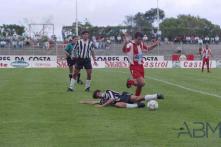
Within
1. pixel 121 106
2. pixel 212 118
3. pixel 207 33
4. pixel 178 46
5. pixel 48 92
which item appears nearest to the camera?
pixel 212 118

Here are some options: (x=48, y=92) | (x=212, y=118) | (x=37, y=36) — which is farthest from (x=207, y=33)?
(x=212, y=118)

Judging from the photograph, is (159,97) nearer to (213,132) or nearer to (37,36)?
(213,132)

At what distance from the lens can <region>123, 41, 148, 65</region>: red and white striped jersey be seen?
16.1 metres

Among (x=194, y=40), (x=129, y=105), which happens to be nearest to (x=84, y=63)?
(x=129, y=105)

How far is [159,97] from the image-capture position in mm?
15031

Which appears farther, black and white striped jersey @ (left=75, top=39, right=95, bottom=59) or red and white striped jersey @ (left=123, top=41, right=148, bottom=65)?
black and white striped jersey @ (left=75, top=39, right=95, bottom=59)

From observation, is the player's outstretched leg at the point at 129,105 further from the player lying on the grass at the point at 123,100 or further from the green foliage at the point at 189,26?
the green foliage at the point at 189,26

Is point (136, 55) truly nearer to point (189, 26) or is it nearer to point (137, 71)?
point (137, 71)

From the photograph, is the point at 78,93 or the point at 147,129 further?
the point at 78,93

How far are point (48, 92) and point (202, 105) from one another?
6356 millimetres

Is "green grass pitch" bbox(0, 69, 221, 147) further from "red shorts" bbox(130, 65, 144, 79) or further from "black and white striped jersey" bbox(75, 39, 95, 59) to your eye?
"black and white striped jersey" bbox(75, 39, 95, 59)

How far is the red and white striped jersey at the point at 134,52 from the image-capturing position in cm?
1609

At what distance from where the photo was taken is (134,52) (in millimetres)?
16094

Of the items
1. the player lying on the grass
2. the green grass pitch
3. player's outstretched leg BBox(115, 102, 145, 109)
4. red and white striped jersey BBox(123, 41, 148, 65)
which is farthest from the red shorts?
player's outstretched leg BBox(115, 102, 145, 109)
